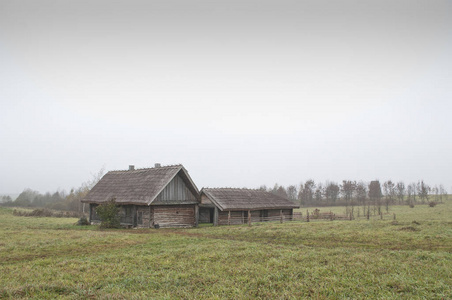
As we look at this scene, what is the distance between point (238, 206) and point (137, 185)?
10.3 metres

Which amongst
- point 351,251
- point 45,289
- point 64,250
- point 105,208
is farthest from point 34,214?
point 351,251

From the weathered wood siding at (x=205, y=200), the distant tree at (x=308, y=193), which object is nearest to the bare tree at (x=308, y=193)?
the distant tree at (x=308, y=193)

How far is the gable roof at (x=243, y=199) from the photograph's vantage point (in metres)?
29.7

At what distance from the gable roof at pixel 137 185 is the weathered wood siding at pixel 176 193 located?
16.3 inches

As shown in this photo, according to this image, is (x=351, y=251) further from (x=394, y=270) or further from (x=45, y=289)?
(x=45, y=289)

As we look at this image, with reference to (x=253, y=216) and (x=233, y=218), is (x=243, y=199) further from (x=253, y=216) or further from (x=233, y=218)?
(x=233, y=218)

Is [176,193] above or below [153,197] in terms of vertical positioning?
above

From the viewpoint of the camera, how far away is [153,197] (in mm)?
24531

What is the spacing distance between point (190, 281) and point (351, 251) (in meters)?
7.81

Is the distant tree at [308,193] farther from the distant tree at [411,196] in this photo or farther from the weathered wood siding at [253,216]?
the weathered wood siding at [253,216]

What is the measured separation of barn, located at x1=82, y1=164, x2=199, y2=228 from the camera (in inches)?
1004

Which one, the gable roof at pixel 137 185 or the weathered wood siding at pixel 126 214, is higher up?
the gable roof at pixel 137 185

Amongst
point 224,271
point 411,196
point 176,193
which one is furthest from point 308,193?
point 224,271

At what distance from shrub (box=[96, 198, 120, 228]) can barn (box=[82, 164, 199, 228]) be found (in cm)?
76
